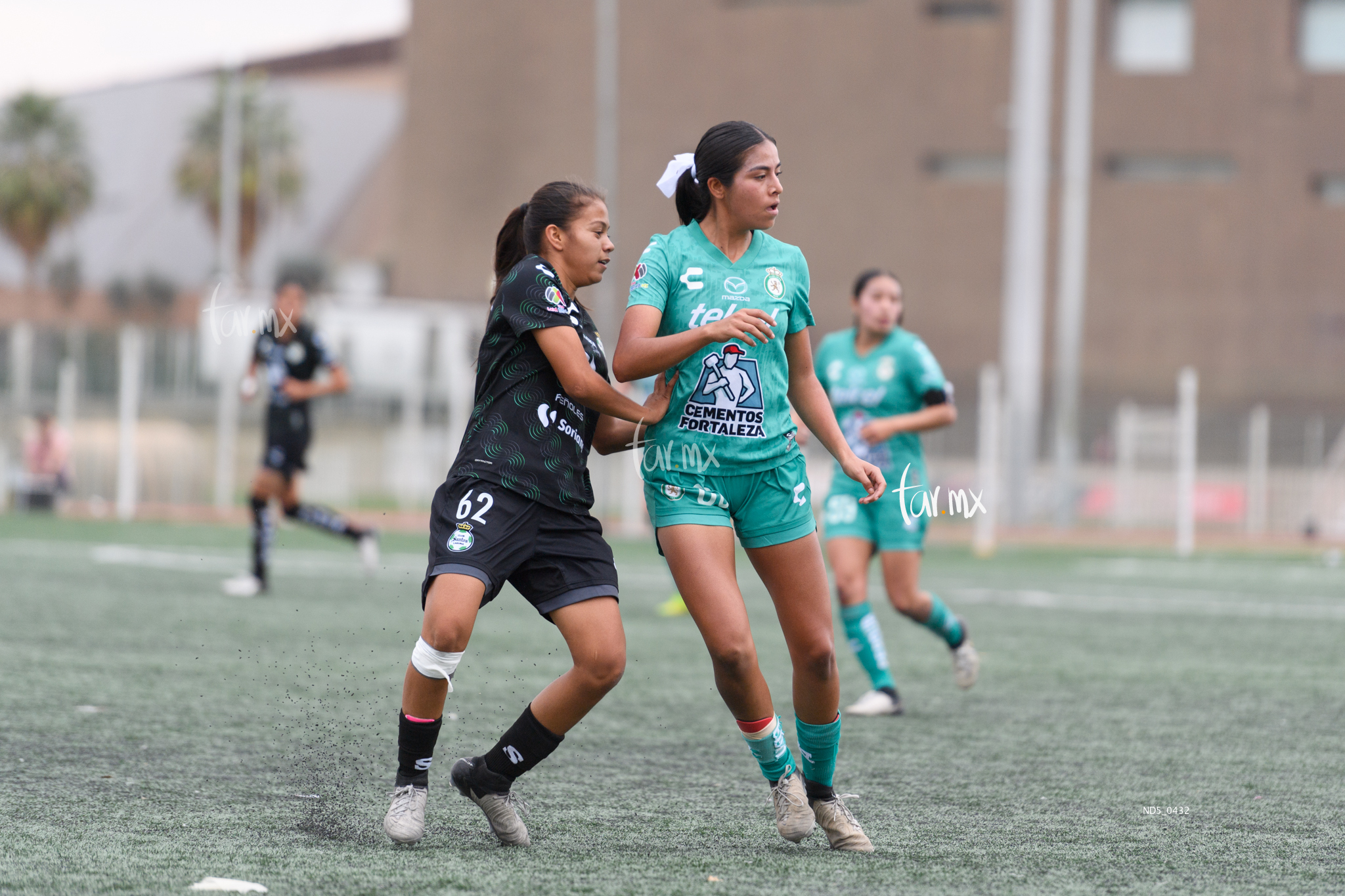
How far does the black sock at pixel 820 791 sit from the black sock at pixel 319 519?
777cm

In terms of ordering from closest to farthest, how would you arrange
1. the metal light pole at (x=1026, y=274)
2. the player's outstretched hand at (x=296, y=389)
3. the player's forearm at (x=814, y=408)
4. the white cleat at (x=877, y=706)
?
the player's forearm at (x=814, y=408) → the white cleat at (x=877, y=706) → the player's outstretched hand at (x=296, y=389) → the metal light pole at (x=1026, y=274)

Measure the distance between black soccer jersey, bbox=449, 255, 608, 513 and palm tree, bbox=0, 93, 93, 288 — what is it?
5972 centimetres

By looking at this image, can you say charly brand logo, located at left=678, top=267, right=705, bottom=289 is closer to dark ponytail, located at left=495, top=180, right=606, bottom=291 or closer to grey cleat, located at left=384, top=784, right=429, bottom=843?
dark ponytail, located at left=495, top=180, right=606, bottom=291

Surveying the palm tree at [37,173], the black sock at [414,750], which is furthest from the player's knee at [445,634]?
the palm tree at [37,173]

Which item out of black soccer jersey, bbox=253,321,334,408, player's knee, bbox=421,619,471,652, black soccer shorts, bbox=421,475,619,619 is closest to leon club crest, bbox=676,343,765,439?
black soccer shorts, bbox=421,475,619,619

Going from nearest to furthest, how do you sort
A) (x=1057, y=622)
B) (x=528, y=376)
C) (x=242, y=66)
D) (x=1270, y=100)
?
(x=528, y=376)
(x=1057, y=622)
(x=1270, y=100)
(x=242, y=66)

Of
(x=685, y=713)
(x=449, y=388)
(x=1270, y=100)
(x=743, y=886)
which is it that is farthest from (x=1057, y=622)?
(x=1270, y=100)

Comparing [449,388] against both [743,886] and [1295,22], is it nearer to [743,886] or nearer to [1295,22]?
[743,886]

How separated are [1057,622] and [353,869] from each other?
8593mm

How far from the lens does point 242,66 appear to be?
79.1m

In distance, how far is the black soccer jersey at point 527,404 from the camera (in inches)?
173

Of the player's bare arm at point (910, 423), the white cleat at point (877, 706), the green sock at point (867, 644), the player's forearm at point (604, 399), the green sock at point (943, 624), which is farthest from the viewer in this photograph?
the green sock at point (943, 624)

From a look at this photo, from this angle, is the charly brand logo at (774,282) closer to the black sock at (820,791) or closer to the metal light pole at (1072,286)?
the black sock at (820,791)

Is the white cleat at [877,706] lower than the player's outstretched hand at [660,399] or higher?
lower
